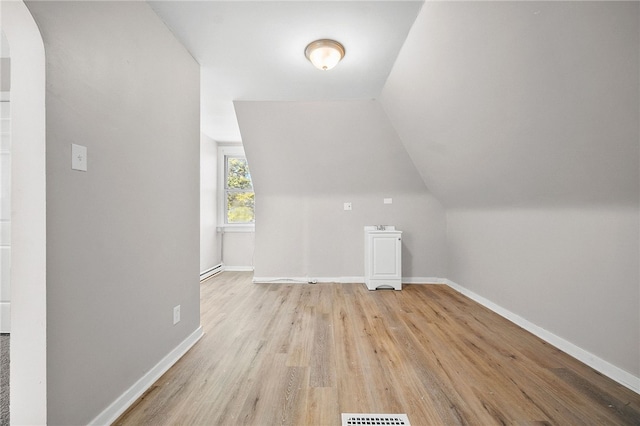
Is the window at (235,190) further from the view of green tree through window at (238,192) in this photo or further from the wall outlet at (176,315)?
the wall outlet at (176,315)

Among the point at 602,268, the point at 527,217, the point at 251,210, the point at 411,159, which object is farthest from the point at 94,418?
the point at 251,210

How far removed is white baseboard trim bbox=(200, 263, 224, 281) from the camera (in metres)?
4.50

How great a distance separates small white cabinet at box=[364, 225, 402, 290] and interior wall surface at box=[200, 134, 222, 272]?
8.51 feet

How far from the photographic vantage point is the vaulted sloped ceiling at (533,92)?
51.7 inches

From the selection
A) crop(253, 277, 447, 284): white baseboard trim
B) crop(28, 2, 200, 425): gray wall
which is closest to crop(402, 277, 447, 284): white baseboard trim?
crop(253, 277, 447, 284): white baseboard trim

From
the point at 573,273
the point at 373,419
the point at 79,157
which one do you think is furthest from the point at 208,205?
the point at 573,273

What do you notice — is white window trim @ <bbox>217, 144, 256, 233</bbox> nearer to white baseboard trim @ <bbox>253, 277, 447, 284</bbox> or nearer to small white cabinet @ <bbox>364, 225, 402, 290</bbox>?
white baseboard trim @ <bbox>253, 277, 447, 284</bbox>

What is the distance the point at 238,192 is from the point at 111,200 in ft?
12.9

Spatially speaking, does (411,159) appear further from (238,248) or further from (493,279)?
(238,248)

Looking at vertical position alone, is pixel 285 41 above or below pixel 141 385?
above

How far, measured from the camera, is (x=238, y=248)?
5188 millimetres

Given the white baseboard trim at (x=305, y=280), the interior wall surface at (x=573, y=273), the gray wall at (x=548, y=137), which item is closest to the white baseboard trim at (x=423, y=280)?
the white baseboard trim at (x=305, y=280)

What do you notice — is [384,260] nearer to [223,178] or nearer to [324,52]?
[324,52]

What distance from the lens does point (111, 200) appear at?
1440 millimetres
